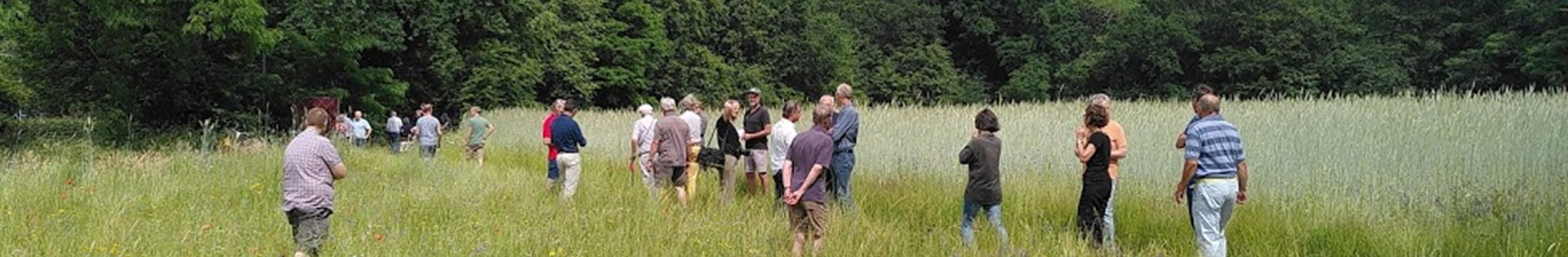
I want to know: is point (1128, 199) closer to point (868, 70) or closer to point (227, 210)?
point (227, 210)

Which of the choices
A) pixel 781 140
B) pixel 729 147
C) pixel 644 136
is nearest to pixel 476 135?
pixel 644 136

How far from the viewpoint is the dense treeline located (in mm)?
25547

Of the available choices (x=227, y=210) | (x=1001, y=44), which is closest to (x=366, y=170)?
(x=227, y=210)

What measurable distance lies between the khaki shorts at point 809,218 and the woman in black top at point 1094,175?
1481 millimetres

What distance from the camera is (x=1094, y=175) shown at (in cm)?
728

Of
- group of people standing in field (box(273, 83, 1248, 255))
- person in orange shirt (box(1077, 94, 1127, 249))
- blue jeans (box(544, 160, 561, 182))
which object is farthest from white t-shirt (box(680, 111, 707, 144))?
person in orange shirt (box(1077, 94, 1127, 249))

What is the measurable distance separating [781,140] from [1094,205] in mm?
3186

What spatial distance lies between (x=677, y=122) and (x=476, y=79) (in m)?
25.6

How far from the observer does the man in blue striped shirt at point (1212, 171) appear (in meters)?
6.62

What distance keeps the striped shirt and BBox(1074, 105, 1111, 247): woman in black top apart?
60cm

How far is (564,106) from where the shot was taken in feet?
37.9

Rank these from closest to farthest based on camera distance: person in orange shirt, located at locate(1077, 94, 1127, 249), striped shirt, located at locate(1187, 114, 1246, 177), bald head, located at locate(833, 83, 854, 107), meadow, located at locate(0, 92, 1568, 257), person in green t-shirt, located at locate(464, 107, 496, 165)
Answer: striped shirt, located at locate(1187, 114, 1246, 177) < meadow, located at locate(0, 92, 1568, 257) < person in orange shirt, located at locate(1077, 94, 1127, 249) < bald head, located at locate(833, 83, 854, 107) < person in green t-shirt, located at locate(464, 107, 496, 165)

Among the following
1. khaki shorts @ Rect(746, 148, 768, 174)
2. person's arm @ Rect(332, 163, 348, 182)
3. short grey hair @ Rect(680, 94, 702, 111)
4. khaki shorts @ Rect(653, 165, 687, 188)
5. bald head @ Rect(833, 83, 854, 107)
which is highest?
bald head @ Rect(833, 83, 854, 107)

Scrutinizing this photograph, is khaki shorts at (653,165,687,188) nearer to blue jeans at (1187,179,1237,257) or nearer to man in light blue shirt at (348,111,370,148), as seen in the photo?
blue jeans at (1187,179,1237,257)
